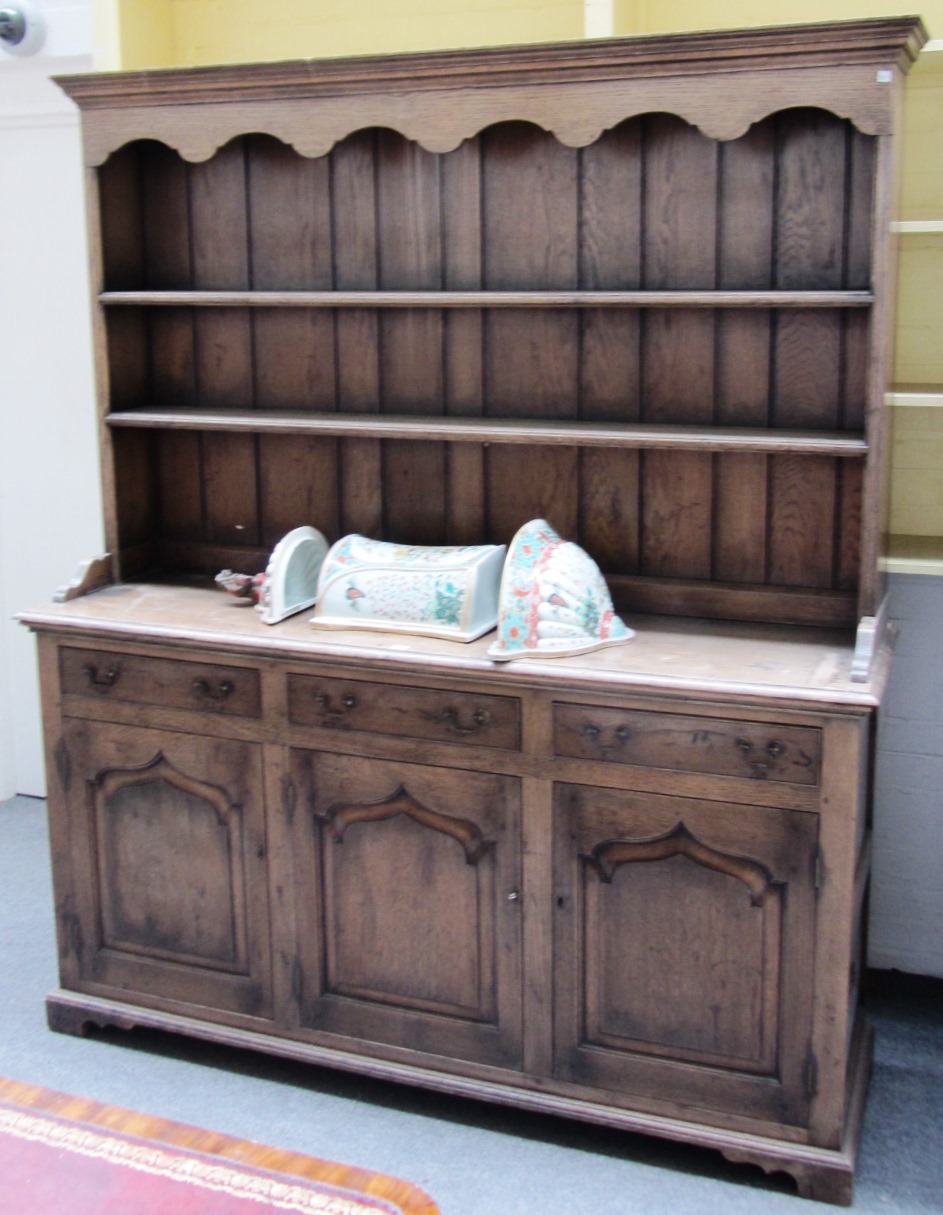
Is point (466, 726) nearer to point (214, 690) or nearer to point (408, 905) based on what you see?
point (408, 905)

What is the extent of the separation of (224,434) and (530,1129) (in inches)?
67.8

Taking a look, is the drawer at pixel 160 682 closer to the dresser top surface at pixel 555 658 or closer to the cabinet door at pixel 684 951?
the dresser top surface at pixel 555 658

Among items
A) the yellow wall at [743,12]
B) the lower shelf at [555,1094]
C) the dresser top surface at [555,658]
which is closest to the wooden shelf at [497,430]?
the dresser top surface at [555,658]

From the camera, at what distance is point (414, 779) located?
281 cm

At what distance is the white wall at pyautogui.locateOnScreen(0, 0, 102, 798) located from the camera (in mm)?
3984

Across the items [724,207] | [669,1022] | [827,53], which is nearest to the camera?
[827,53]

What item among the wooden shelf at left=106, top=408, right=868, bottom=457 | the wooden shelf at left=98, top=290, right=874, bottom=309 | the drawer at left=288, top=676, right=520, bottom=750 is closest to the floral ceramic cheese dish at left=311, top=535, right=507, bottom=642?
the drawer at left=288, top=676, right=520, bottom=750

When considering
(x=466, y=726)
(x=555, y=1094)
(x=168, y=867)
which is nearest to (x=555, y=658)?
(x=466, y=726)

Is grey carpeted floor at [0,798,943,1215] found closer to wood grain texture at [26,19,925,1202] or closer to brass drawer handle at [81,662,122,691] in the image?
wood grain texture at [26,19,925,1202]

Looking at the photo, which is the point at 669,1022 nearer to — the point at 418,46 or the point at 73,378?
the point at 418,46

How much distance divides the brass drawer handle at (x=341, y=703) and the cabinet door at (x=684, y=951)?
464 mm

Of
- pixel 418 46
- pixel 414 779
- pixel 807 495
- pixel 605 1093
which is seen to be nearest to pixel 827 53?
pixel 807 495

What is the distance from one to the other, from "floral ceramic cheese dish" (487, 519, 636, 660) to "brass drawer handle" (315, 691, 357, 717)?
307 millimetres

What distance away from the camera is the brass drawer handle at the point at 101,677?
304cm
